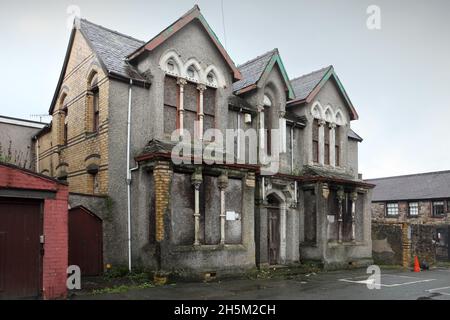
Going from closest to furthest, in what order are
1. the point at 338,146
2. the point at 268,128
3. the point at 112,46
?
the point at 112,46, the point at 268,128, the point at 338,146

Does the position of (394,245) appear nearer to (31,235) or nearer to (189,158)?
(189,158)

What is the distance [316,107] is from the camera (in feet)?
68.3

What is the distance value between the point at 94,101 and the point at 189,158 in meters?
4.49

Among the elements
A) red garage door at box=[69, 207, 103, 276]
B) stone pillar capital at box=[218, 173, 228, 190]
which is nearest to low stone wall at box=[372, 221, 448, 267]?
stone pillar capital at box=[218, 173, 228, 190]

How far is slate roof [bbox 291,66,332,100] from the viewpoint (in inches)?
806

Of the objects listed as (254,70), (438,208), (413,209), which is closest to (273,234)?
(254,70)

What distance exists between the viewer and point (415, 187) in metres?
39.9

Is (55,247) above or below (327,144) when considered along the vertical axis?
below

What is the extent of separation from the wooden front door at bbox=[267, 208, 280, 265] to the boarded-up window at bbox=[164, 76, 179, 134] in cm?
580

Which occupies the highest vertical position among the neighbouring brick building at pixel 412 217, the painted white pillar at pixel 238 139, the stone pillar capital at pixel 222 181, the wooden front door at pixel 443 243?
the painted white pillar at pixel 238 139

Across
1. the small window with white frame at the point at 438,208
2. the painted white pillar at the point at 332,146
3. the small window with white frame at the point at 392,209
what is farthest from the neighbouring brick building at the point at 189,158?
the small window with white frame at the point at 392,209

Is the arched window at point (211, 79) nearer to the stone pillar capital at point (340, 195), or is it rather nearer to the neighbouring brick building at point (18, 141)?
the stone pillar capital at point (340, 195)

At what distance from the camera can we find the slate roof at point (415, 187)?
122ft
